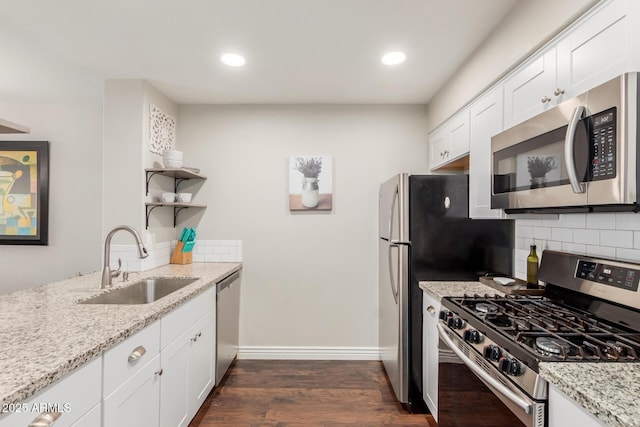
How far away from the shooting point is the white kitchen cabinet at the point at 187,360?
68.7 inches

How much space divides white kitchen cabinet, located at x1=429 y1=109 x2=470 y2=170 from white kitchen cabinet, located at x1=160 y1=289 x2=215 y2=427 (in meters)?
2.07

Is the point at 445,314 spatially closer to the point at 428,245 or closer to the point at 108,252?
the point at 428,245

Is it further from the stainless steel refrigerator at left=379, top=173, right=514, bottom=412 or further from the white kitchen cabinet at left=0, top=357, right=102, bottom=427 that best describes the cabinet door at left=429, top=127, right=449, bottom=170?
the white kitchen cabinet at left=0, top=357, right=102, bottom=427

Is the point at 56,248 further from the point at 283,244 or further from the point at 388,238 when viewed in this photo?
the point at 388,238

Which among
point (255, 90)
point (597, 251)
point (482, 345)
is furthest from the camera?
point (255, 90)

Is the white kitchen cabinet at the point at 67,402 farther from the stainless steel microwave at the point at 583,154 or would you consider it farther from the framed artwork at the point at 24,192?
the framed artwork at the point at 24,192

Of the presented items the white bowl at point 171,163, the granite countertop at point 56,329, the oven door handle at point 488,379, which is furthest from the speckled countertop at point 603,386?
the white bowl at point 171,163

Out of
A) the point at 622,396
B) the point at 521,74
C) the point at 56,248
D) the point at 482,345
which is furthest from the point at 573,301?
the point at 56,248

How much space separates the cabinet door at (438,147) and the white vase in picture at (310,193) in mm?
1106

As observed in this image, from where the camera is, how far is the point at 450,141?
2.62 metres

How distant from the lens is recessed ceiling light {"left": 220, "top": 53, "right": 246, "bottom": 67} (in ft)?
7.48

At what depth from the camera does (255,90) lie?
9.50 ft

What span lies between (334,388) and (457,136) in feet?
7.05

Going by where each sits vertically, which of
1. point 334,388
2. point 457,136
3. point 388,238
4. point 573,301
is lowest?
point 334,388
